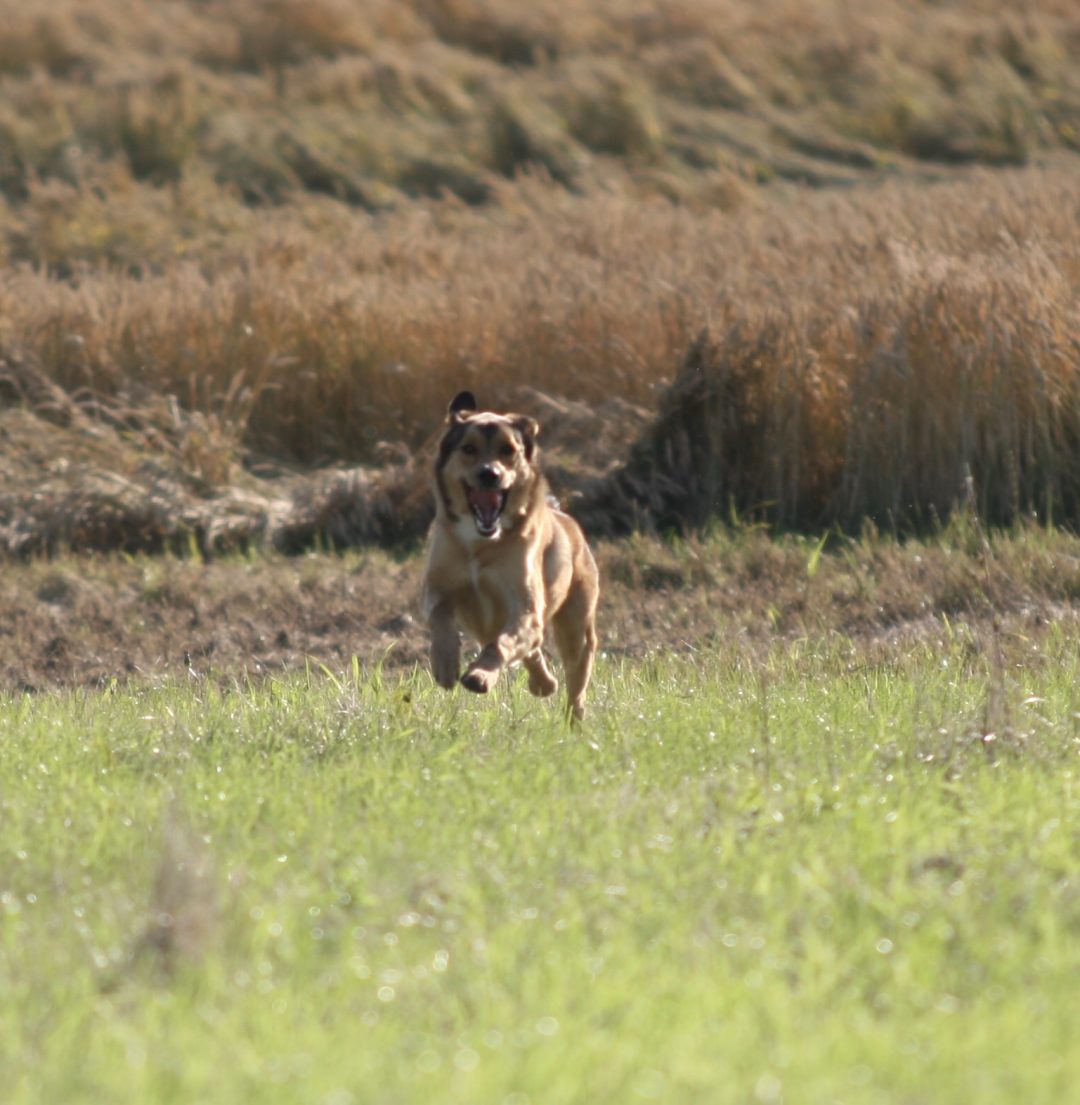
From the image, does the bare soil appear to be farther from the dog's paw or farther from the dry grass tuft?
the dry grass tuft

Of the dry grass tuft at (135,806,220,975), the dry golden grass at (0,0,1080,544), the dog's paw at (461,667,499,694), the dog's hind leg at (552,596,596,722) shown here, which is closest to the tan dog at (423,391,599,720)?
the dog's paw at (461,667,499,694)

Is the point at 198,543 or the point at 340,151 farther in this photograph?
the point at 340,151

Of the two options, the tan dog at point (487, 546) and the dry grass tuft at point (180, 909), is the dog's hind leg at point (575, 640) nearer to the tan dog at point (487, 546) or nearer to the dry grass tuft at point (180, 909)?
the tan dog at point (487, 546)

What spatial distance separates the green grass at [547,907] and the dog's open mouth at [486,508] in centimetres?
78

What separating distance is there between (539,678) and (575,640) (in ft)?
0.94

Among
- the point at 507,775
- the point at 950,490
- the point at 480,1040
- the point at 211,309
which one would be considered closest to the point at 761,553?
the point at 950,490

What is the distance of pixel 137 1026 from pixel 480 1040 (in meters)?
0.74

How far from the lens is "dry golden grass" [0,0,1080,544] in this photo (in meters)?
14.3

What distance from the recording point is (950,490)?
14.0 meters

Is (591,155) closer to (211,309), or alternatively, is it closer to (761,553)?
(211,309)

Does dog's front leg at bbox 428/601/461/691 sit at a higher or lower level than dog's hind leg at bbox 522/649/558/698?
higher

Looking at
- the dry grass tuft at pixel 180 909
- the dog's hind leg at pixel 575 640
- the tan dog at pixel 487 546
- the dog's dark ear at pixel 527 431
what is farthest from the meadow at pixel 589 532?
the dog's dark ear at pixel 527 431

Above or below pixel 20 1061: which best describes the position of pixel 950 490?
below

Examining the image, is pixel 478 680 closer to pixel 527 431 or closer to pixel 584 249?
pixel 527 431
